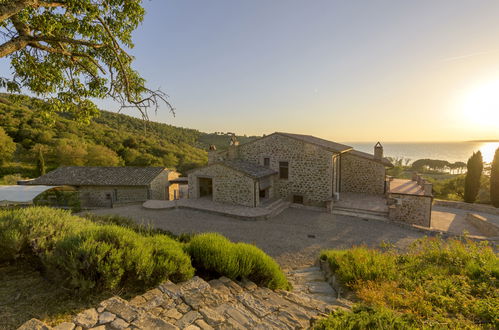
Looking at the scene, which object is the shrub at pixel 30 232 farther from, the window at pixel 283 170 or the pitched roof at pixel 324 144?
the pitched roof at pixel 324 144

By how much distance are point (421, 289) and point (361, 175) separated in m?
14.3

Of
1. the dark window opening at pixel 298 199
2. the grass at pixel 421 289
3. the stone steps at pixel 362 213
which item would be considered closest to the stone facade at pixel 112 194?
the dark window opening at pixel 298 199

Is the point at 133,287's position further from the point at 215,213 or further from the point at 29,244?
the point at 215,213

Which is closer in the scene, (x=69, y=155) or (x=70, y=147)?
(x=69, y=155)

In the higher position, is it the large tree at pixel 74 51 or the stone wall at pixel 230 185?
the large tree at pixel 74 51

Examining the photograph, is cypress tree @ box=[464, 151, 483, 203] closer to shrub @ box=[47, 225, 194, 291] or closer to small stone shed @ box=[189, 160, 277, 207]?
small stone shed @ box=[189, 160, 277, 207]

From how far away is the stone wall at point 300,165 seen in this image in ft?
48.8

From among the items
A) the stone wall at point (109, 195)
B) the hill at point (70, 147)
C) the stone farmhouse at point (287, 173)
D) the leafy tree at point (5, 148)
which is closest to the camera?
the stone farmhouse at point (287, 173)

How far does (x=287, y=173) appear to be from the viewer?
1630 cm

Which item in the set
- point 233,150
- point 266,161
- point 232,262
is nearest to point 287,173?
point 266,161

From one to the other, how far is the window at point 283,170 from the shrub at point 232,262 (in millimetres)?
11386

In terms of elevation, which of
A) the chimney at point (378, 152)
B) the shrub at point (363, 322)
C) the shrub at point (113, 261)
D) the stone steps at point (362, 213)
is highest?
the chimney at point (378, 152)

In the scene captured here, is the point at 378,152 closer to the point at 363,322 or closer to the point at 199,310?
the point at 363,322

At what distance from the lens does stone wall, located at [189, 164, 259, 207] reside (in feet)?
47.4
